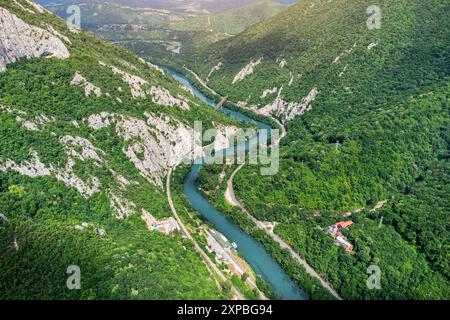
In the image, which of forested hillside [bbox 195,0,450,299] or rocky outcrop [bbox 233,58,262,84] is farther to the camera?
rocky outcrop [bbox 233,58,262,84]

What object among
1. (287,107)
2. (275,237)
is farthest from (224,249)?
(287,107)

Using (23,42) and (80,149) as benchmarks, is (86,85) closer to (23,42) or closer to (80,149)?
(23,42)

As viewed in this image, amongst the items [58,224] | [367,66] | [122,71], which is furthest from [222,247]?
[367,66]

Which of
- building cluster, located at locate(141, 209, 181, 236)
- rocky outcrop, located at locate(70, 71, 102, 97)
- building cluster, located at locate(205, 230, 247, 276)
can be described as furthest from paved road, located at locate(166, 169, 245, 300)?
rocky outcrop, located at locate(70, 71, 102, 97)

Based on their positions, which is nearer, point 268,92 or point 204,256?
point 204,256

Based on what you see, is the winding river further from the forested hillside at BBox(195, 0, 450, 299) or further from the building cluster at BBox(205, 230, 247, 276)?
the forested hillside at BBox(195, 0, 450, 299)

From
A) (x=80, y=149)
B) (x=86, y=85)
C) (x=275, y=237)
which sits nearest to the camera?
(x=275, y=237)

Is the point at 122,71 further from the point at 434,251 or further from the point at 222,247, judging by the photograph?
the point at 434,251
